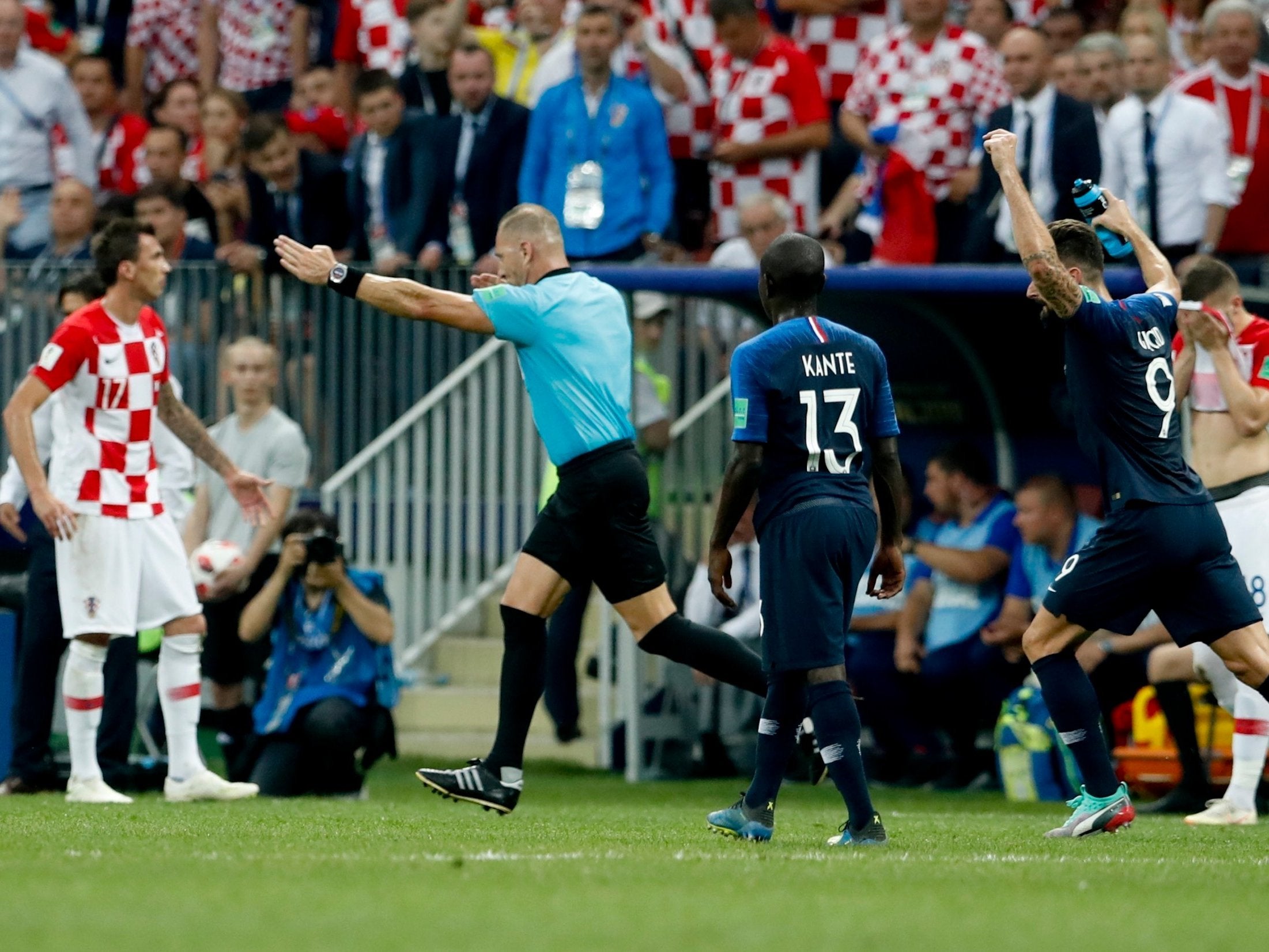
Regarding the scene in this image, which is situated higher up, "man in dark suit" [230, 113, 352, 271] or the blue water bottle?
"man in dark suit" [230, 113, 352, 271]

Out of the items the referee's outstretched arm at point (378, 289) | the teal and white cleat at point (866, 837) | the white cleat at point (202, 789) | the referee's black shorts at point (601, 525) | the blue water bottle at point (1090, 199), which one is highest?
the blue water bottle at point (1090, 199)

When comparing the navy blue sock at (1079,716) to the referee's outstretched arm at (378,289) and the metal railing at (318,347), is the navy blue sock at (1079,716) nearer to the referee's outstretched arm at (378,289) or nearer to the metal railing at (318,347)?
the referee's outstretched arm at (378,289)

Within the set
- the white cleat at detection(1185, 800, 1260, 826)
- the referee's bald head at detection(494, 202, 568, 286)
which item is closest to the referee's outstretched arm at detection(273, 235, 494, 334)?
the referee's bald head at detection(494, 202, 568, 286)

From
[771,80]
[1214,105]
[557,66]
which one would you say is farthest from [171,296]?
[1214,105]

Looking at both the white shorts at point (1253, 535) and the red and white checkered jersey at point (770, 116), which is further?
the red and white checkered jersey at point (770, 116)

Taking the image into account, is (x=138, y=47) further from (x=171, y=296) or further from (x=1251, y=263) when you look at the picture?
(x=1251, y=263)

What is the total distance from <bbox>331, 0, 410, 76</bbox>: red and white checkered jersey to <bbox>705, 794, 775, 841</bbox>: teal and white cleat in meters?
9.03

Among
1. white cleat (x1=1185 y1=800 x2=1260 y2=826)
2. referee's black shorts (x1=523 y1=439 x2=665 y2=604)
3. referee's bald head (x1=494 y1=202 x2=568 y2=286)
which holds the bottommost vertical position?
white cleat (x1=1185 y1=800 x2=1260 y2=826)

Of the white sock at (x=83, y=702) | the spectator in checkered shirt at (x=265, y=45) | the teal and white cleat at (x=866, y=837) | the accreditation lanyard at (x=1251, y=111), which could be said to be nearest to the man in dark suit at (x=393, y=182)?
the spectator in checkered shirt at (x=265, y=45)

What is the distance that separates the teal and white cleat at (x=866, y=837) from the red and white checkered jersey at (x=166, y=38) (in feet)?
38.4

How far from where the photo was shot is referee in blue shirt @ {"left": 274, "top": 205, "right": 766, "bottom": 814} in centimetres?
787

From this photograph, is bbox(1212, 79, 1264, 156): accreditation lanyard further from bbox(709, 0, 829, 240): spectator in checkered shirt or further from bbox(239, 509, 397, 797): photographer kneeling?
bbox(239, 509, 397, 797): photographer kneeling

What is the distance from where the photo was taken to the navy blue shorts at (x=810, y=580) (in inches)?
275

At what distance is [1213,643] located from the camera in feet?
25.2
